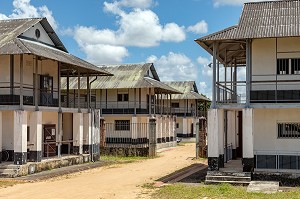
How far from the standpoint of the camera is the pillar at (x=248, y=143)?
1788 cm

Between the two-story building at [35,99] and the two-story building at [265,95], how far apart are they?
27.5 feet

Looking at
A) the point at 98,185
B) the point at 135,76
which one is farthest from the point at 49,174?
the point at 135,76

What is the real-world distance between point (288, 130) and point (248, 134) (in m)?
2.15

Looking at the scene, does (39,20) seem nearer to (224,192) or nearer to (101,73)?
(101,73)

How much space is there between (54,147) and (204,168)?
8.61 m

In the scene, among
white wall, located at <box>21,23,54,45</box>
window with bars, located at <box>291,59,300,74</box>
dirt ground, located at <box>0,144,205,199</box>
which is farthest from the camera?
white wall, located at <box>21,23,54,45</box>

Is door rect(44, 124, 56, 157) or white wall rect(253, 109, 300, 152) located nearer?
white wall rect(253, 109, 300, 152)

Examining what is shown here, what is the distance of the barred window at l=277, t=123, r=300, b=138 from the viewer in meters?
18.9

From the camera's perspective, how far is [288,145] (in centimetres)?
1884

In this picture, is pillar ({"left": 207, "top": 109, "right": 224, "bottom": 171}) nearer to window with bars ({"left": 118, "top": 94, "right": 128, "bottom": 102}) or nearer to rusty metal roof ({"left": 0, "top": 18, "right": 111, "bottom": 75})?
rusty metal roof ({"left": 0, "top": 18, "right": 111, "bottom": 75})

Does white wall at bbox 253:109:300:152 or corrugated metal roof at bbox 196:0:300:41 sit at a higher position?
corrugated metal roof at bbox 196:0:300:41

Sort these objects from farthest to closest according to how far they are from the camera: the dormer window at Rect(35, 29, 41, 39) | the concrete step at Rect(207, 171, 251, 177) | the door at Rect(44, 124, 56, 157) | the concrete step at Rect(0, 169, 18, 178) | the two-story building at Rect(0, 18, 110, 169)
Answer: the door at Rect(44, 124, 56, 157)
the dormer window at Rect(35, 29, 41, 39)
the two-story building at Rect(0, 18, 110, 169)
the concrete step at Rect(0, 169, 18, 178)
the concrete step at Rect(207, 171, 251, 177)

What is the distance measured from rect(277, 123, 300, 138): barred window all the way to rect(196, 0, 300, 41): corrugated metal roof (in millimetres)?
3870

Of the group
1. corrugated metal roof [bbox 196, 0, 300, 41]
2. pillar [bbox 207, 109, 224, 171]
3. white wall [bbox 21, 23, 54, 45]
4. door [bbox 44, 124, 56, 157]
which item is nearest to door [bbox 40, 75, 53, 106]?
door [bbox 44, 124, 56, 157]
